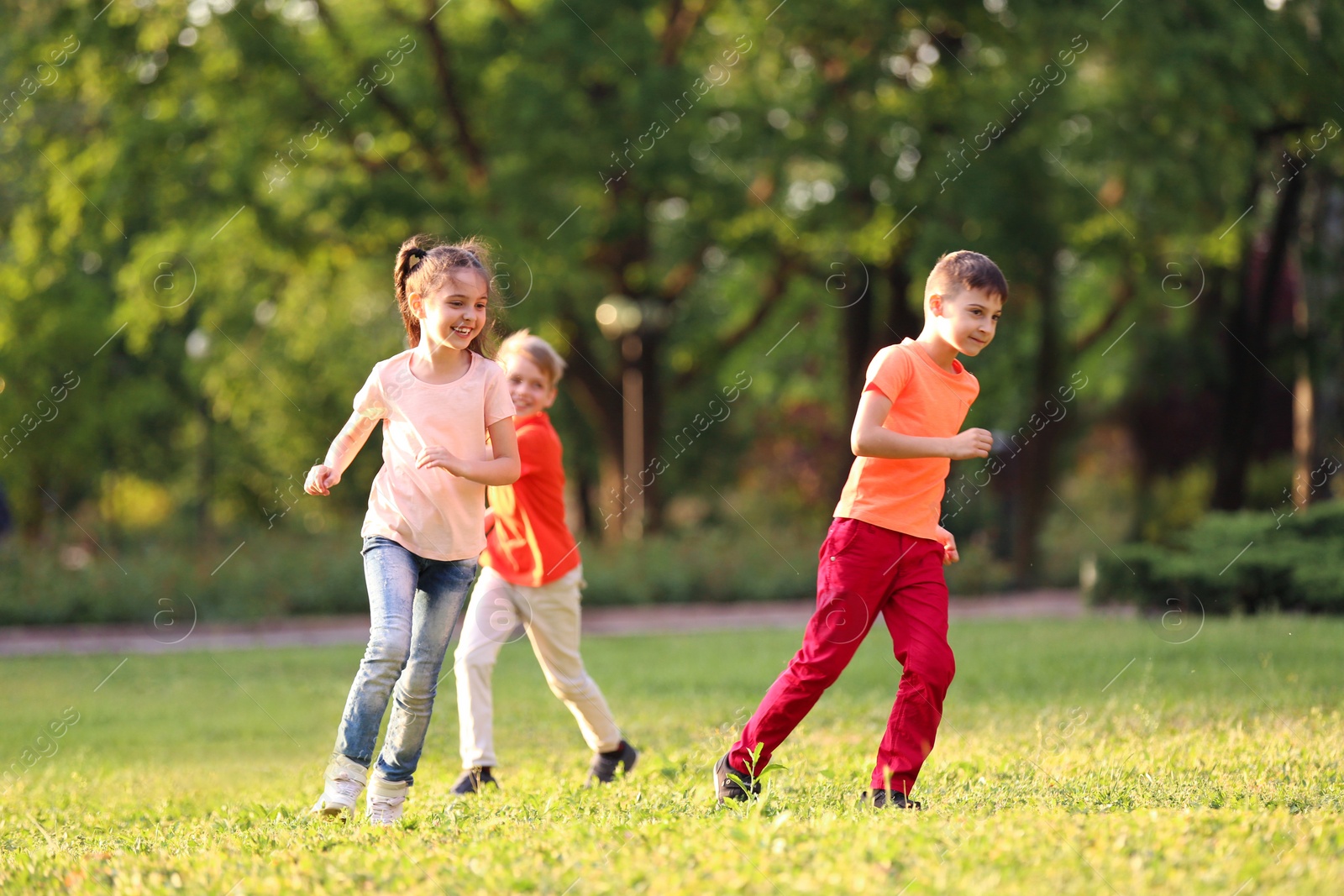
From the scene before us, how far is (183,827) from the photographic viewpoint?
4879 mm

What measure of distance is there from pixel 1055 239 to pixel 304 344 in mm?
14800

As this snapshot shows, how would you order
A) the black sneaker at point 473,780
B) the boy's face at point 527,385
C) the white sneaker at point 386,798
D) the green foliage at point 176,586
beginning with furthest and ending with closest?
the green foliage at point 176,586
the boy's face at point 527,385
the black sneaker at point 473,780
the white sneaker at point 386,798

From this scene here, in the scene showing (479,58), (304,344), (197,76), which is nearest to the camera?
(197,76)

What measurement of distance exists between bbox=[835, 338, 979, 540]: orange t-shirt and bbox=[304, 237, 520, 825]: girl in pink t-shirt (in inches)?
47.3

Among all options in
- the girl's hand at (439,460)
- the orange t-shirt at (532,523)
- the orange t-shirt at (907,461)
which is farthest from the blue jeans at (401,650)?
the orange t-shirt at (907,461)

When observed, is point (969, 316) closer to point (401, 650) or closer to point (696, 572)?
point (401, 650)

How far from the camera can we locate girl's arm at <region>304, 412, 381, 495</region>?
456 cm

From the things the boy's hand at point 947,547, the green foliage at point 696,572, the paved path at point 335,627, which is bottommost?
the paved path at point 335,627

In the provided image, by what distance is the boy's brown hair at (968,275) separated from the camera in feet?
14.9

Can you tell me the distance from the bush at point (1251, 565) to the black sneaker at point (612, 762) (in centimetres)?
823

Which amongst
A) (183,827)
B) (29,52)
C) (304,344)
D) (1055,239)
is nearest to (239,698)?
(183,827)

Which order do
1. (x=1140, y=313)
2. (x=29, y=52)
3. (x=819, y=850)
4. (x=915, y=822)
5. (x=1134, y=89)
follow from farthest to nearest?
(x=1140, y=313) < (x=29, y=52) < (x=1134, y=89) < (x=915, y=822) < (x=819, y=850)

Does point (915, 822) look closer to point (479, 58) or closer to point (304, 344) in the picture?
point (479, 58)

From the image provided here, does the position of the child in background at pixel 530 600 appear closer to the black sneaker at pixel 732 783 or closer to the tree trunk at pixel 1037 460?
the black sneaker at pixel 732 783
